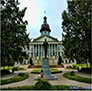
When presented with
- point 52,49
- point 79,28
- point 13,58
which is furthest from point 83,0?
point 52,49

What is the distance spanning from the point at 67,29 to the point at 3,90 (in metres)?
15.5

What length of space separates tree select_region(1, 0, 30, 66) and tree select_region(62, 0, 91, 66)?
24.0 feet

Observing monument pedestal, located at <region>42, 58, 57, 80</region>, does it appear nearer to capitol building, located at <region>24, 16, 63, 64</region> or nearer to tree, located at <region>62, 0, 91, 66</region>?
tree, located at <region>62, 0, 91, 66</region>

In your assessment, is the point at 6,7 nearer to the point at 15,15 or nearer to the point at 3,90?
the point at 15,15

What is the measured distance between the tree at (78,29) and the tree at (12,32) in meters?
7.32

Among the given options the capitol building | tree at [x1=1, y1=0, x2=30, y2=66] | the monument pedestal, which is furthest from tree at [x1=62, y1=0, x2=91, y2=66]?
the capitol building

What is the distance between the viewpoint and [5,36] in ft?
55.3

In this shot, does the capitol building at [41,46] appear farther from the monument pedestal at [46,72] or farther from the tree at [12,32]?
the monument pedestal at [46,72]

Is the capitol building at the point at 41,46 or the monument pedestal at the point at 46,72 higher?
the capitol building at the point at 41,46

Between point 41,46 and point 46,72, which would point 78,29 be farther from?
point 41,46

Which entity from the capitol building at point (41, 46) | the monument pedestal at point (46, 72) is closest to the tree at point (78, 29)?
the monument pedestal at point (46, 72)

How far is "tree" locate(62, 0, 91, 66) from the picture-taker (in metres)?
17.7

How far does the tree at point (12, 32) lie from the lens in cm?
1672

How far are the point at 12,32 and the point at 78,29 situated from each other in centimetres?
1035
